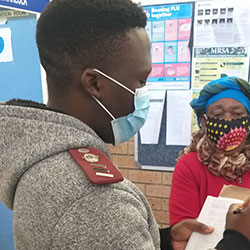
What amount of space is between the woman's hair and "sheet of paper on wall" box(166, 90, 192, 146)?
627 millimetres

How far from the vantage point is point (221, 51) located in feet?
6.00

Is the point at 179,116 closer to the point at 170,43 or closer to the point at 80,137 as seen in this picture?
the point at 170,43

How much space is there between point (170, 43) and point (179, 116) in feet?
1.81

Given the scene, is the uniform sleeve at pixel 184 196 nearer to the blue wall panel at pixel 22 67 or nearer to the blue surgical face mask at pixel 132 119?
the blue surgical face mask at pixel 132 119

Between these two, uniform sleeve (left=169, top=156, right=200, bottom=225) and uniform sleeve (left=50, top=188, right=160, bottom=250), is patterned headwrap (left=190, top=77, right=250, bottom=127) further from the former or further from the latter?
uniform sleeve (left=50, top=188, right=160, bottom=250)

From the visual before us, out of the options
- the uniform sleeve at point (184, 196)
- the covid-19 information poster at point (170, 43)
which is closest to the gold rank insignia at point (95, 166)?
the uniform sleeve at point (184, 196)

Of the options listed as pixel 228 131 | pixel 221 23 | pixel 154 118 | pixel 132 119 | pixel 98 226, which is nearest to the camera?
pixel 98 226

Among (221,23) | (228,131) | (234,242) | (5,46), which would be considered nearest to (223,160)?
(228,131)

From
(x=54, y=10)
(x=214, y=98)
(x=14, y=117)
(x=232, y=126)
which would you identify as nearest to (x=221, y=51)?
(x=214, y=98)

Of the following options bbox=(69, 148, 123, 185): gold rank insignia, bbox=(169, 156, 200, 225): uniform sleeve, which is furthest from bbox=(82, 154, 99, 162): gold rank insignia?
bbox=(169, 156, 200, 225): uniform sleeve

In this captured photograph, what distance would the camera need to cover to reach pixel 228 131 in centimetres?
123

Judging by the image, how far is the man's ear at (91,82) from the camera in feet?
1.96

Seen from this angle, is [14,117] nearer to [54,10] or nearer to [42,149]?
[42,149]

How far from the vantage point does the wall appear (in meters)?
2.10
